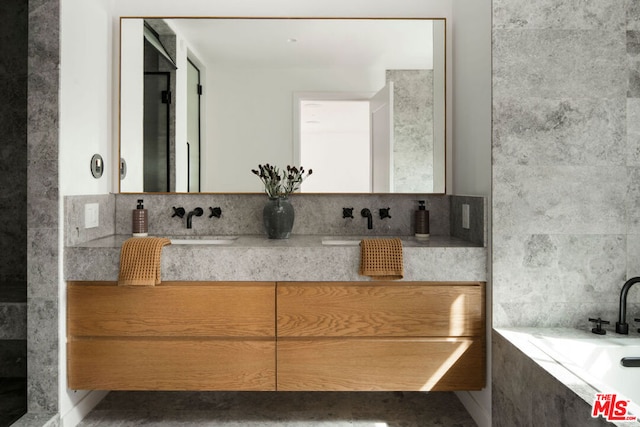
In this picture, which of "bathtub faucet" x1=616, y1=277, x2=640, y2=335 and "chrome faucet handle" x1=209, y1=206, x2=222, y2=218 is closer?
"bathtub faucet" x1=616, y1=277, x2=640, y2=335

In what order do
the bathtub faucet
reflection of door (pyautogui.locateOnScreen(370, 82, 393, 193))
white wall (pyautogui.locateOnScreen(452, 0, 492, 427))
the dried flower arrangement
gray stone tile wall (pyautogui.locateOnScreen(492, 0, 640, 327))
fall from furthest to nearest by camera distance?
reflection of door (pyautogui.locateOnScreen(370, 82, 393, 193))
the dried flower arrangement
white wall (pyautogui.locateOnScreen(452, 0, 492, 427))
gray stone tile wall (pyautogui.locateOnScreen(492, 0, 640, 327))
the bathtub faucet

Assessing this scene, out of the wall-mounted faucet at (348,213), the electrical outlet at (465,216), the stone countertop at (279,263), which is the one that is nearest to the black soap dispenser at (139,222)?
the stone countertop at (279,263)

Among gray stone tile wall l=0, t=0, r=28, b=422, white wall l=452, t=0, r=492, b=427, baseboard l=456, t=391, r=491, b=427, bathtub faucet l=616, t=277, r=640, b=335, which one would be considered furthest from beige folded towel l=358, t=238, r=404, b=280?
gray stone tile wall l=0, t=0, r=28, b=422

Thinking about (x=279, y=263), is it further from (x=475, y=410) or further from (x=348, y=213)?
(x=475, y=410)

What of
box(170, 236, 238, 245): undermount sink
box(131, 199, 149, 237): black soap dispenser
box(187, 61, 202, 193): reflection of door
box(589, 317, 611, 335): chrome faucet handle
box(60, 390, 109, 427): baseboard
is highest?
box(187, 61, 202, 193): reflection of door

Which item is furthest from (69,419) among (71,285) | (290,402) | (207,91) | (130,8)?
(130,8)

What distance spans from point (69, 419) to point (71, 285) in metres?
0.62

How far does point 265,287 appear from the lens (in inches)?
91.4

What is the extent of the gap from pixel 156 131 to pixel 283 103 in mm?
729

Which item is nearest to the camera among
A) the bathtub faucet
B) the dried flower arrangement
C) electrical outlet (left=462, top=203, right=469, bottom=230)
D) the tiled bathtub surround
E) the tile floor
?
the tiled bathtub surround

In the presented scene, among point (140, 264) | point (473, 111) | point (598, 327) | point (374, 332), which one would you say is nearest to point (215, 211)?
point (140, 264)

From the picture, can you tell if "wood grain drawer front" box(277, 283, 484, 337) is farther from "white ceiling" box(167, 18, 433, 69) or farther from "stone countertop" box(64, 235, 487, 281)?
"white ceiling" box(167, 18, 433, 69)

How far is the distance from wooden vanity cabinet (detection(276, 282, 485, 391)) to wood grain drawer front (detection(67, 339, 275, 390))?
98 millimetres

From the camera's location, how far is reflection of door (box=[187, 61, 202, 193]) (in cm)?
291
